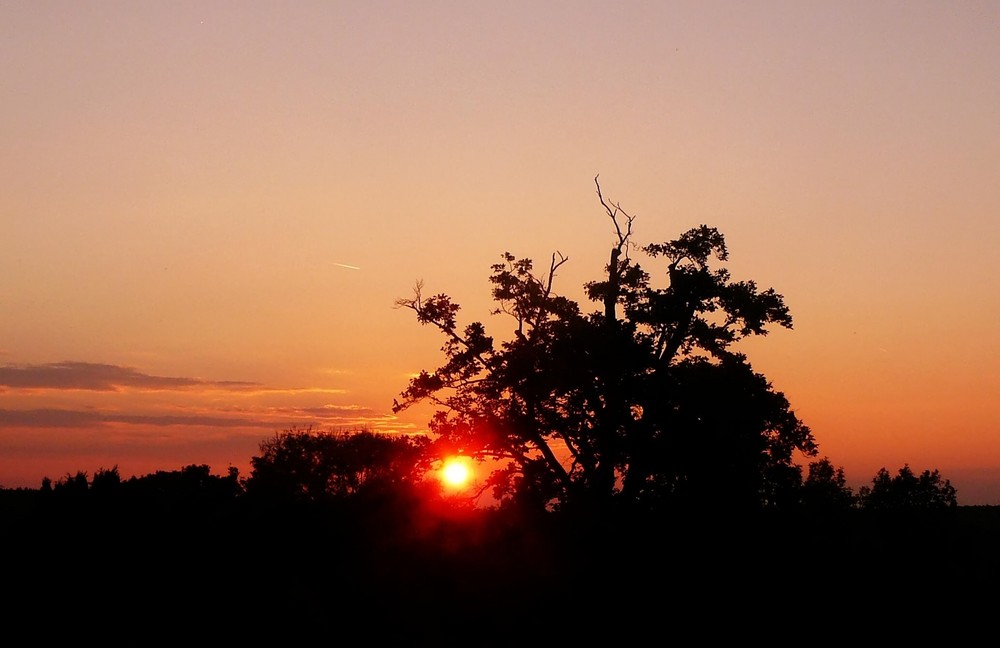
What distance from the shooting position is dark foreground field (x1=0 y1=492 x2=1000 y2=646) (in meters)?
33.9

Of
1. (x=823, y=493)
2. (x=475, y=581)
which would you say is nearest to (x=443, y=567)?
(x=475, y=581)

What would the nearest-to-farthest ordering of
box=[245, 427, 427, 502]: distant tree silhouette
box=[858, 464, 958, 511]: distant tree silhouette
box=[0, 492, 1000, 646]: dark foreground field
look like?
box=[0, 492, 1000, 646]: dark foreground field, box=[858, 464, 958, 511]: distant tree silhouette, box=[245, 427, 427, 502]: distant tree silhouette

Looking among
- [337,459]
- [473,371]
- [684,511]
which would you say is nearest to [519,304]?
[473,371]

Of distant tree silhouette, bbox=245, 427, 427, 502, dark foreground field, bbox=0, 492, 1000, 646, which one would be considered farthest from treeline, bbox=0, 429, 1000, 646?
distant tree silhouette, bbox=245, 427, 427, 502

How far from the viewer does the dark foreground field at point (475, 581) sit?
111ft

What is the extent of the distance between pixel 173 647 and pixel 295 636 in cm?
347

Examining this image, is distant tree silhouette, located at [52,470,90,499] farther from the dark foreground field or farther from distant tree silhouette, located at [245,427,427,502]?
distant tree silhouette, located at [245,427,427,502]

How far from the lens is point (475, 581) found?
36.4 metres

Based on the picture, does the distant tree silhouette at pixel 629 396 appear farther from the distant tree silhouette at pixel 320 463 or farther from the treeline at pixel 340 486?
the distant tree silhouette at pixel 320 463

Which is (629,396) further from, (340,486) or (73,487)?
(340,486)

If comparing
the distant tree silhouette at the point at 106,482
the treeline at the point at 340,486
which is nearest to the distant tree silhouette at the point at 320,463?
the treeline at the point at 340,486

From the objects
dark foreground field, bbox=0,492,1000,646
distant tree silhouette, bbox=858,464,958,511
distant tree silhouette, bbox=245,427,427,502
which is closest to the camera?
dark foreground field, bbox=0,492,1000,646

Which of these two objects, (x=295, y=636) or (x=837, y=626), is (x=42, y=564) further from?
(x=837, y=626)

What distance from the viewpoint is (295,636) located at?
33.1 m
